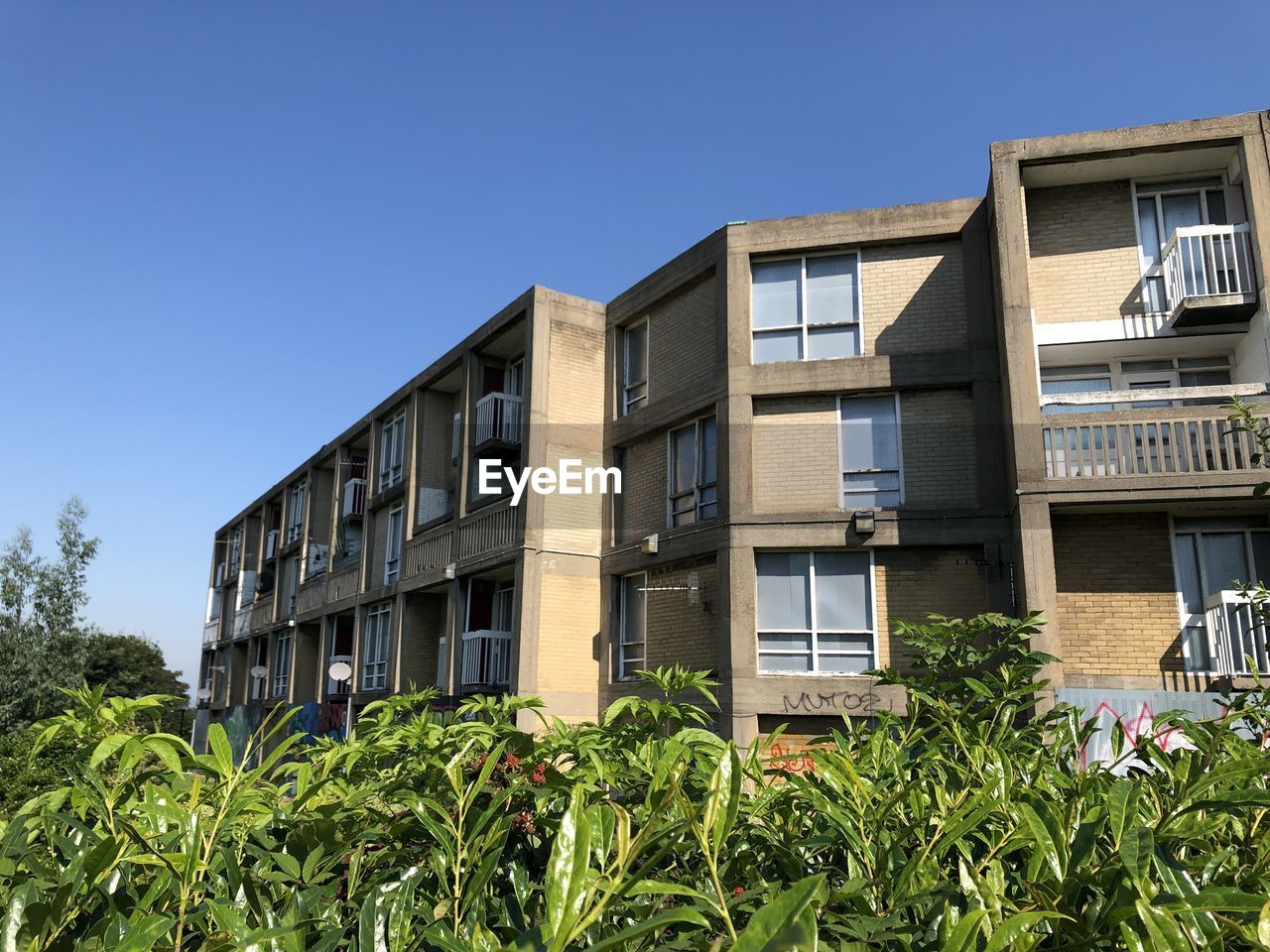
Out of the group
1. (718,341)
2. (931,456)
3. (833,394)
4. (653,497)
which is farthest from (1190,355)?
(653,497)

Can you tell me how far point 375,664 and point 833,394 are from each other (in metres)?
16.2

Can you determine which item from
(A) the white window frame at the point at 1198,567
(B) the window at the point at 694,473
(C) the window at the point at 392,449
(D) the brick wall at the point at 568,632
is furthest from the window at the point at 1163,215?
(C) the window at the point at 392,449

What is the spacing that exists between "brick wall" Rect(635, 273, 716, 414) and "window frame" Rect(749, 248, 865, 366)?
916 millimetres

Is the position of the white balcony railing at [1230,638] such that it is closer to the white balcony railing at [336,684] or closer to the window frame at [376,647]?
the window frame at [376,647]

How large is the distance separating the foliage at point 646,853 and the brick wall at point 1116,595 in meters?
12.2

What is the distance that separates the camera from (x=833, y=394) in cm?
1706

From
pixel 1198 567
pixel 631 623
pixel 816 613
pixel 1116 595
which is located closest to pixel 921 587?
pixel 816 613

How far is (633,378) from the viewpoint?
20.8 metres

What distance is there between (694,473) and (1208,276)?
9.31 m

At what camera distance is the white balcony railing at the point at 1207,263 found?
14406mm

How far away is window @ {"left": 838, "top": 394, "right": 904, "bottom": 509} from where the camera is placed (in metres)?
16.5

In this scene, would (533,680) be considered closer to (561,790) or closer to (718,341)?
(718,341)

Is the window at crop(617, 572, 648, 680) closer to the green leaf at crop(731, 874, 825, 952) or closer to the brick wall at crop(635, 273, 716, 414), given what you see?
the brick wall at crop(635, 273, 716, 414)

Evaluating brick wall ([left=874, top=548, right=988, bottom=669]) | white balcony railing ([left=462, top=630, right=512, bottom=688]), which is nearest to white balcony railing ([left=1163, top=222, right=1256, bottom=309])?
brick wall ([left=874, top=548, right=988, bottom=669])
